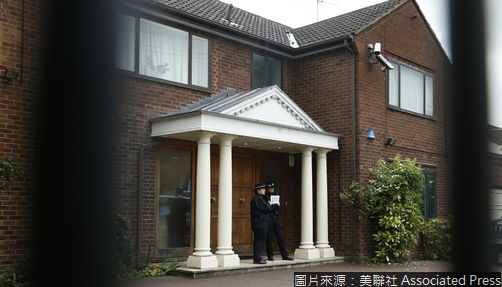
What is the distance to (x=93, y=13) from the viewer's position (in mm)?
1377

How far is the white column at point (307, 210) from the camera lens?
11328mm

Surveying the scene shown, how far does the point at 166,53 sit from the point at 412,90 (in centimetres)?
669

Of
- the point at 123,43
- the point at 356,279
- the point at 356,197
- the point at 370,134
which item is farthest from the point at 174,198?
the point at 123,43

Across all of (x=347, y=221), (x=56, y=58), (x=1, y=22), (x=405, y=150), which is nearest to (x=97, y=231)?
(x=56, y=58)

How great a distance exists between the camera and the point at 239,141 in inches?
425

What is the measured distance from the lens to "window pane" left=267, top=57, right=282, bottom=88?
12.7 meters

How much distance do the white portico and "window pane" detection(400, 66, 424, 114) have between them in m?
2.79

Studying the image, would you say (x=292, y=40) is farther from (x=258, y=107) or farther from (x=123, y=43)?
(x=123, y=43)

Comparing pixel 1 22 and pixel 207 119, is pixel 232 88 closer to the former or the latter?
pixel 207 119

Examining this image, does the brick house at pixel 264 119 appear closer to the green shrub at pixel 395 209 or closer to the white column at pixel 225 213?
the white column at pixel 225 213

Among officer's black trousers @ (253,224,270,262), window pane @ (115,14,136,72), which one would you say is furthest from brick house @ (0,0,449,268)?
window pane @ (115,14,136,72)

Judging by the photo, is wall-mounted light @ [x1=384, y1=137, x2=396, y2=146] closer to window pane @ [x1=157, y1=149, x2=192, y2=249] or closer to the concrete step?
the concrete step

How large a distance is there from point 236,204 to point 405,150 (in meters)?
4.66

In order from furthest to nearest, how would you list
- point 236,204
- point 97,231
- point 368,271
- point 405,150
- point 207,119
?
point 405,150
point 236,204
point 368,271
point 207,119
point 97,231
